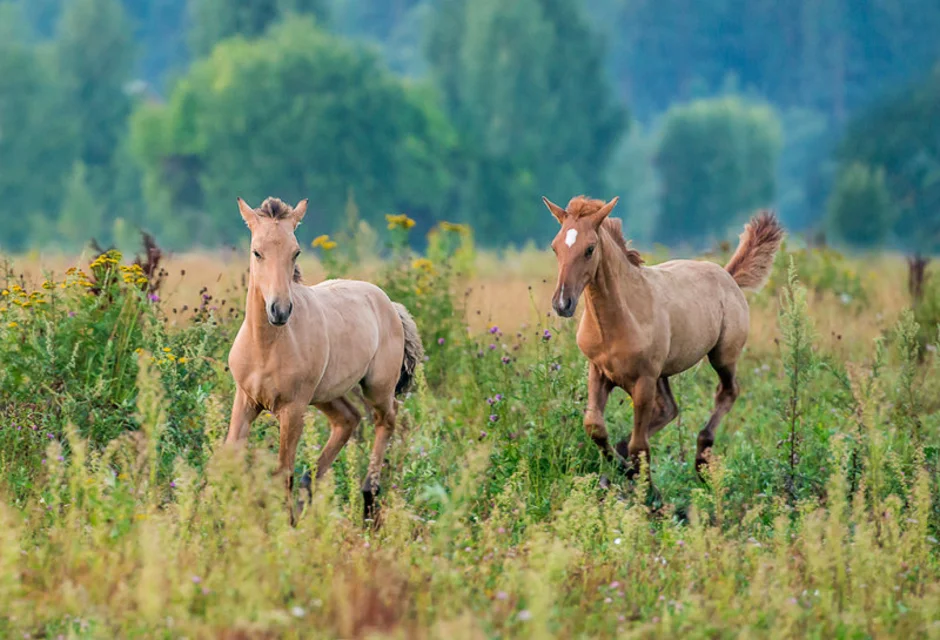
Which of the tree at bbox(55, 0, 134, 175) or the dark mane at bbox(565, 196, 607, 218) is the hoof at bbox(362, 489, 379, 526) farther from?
the tree at bbox(55, 0, 134, 175)

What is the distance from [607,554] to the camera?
7523 millimetres

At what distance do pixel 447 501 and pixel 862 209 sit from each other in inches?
1941

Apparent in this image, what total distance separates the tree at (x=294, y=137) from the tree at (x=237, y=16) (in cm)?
673

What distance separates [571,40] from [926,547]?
5405 centimetres

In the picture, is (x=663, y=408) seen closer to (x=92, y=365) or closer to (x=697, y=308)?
(x=697, y=308)

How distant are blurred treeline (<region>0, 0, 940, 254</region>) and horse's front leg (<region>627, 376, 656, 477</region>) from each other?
37433mm

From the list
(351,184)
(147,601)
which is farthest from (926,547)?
→ (351,184)

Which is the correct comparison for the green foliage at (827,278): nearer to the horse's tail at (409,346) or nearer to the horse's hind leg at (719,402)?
the horse's hind leg at (719,402)

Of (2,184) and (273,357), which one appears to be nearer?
(273,357)

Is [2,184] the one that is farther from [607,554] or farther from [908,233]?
[607,554]

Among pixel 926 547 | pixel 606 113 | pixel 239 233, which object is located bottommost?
pixel 926 547

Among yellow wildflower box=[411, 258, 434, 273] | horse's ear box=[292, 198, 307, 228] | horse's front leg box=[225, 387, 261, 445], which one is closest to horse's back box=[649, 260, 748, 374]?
horse's ear box=[292, 198, 307, 228]

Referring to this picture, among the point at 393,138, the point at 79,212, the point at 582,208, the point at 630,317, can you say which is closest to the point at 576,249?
the point at 582,208

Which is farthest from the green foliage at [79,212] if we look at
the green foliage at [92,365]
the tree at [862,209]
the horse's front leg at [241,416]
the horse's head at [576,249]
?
the horse's front leg at [241,416]
